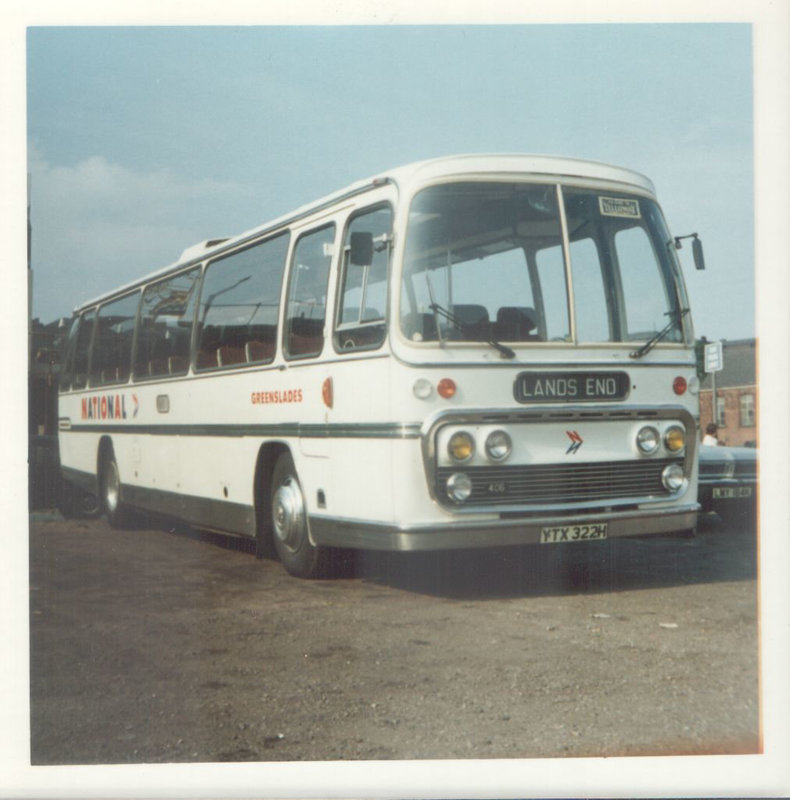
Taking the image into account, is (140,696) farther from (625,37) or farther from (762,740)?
(625,37)

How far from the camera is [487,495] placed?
24.8ft

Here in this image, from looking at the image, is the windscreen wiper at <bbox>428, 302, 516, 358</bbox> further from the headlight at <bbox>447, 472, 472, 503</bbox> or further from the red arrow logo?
the headlight at <bbox>447, 472, 472, 503</bbox>

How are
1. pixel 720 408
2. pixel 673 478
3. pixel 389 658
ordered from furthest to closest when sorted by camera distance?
pixel 720 408, pixel 673 478, pixel 389 658

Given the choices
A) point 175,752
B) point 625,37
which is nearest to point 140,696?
point 175,752

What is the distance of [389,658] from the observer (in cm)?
657

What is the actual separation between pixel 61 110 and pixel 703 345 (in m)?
4.38

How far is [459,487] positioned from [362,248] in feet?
5.50

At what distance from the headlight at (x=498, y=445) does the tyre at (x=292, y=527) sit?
167cm

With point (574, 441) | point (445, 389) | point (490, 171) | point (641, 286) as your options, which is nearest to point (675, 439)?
point (574, 441)

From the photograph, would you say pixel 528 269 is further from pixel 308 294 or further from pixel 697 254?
pixel 308 294

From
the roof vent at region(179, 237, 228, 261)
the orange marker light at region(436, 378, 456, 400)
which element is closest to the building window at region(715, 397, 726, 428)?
the orange marker light at region(436, 378, 456, 400)

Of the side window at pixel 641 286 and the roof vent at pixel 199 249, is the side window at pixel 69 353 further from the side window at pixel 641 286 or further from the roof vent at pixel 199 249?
the side window at pixel 641 286

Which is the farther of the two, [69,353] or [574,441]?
[69,353]

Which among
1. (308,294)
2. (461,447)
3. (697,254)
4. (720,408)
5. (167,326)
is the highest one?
(697,254)
